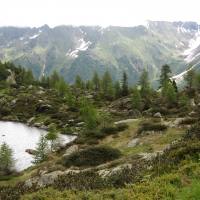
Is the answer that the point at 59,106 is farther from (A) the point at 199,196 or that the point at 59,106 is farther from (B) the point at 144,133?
(A) the point at 199,196

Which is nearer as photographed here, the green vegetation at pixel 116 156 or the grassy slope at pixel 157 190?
the grassy slope at pixel 157 190

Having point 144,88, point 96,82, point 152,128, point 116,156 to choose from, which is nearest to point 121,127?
point 152,128

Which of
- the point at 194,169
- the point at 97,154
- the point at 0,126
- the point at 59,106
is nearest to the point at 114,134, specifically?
the point at 97,154

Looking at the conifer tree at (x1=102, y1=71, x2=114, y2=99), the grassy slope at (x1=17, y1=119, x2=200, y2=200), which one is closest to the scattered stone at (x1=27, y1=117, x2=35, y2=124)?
the conifer tree at (x1=102, y1=71, x2=114, y2=99)

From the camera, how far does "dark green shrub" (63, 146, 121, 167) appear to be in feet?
127

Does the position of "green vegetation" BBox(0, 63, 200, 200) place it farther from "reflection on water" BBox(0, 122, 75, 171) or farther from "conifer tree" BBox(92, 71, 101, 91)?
"conifer tree" BBox(92, 71, 101, 91)

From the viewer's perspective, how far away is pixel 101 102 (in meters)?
133

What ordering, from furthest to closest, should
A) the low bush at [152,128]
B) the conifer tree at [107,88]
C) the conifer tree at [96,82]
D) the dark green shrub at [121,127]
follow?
the conifer tree at [96,82] → the conifer tree at [107,88] → the dark green shrub at [121,127] → the low bush at [152,128]

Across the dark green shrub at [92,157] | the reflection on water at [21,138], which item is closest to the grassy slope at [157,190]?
the dark green shrub at [92,157]

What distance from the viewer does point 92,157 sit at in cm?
3966

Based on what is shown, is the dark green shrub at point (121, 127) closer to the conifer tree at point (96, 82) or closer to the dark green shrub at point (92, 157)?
the dark green shrub at point (92, 157)

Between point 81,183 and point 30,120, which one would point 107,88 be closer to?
point 30,120

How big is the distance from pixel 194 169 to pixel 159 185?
8.38ft

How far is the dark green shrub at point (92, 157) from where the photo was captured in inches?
1522
